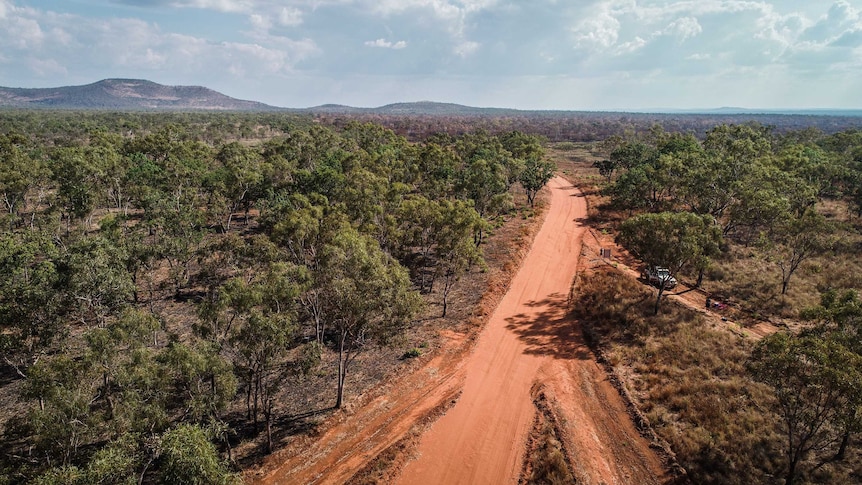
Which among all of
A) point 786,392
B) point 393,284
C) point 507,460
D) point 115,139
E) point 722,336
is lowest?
point 507,460

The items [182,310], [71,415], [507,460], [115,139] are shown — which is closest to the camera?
[71,415]

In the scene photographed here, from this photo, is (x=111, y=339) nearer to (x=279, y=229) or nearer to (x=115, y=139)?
(x=279, y=229)

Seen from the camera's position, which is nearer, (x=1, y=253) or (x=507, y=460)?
(x=507, y=460)

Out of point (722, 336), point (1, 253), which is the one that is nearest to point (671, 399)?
point (722, 336)

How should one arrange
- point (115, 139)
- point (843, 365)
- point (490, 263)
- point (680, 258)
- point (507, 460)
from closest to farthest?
1. point (843, 365)
2. point (507, 460)
3. point (680, 258)
4. point (490, 263)
5. point (115, 139)

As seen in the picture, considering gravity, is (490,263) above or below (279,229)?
below

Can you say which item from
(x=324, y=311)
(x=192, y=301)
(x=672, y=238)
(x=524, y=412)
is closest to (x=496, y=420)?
(x=524, y=412)

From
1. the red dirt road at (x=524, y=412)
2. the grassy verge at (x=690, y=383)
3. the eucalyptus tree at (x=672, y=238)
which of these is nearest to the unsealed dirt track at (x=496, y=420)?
the red dirt road at (x=524, y=412)
